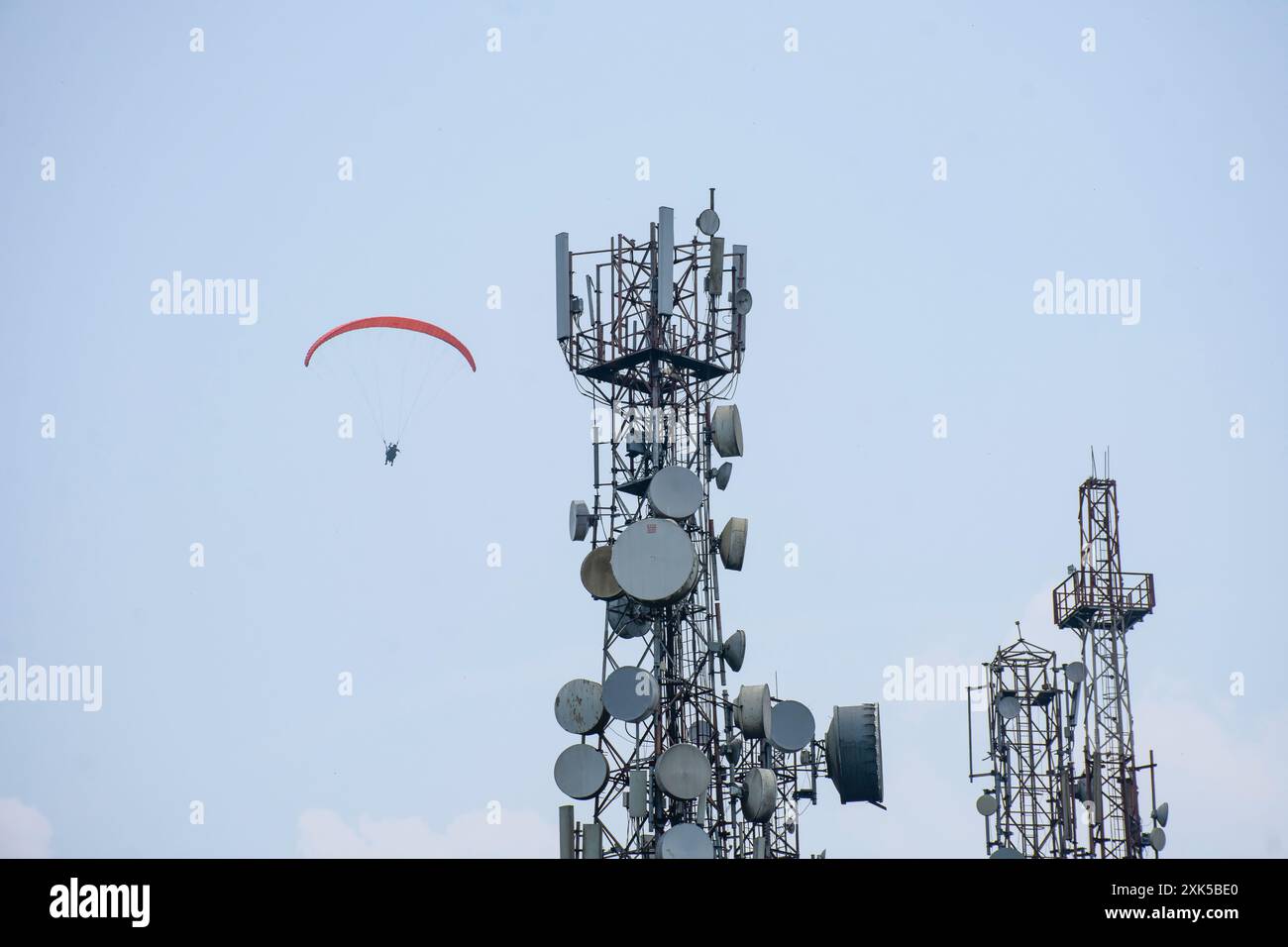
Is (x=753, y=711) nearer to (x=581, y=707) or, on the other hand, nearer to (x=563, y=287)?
(x=581, y=707)

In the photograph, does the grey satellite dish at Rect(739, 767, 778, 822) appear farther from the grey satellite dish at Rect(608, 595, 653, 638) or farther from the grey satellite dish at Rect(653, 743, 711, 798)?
the grey satellite dish at Rect(608, 595, 653, 638)

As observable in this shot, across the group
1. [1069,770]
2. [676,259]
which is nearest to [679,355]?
[676,259]

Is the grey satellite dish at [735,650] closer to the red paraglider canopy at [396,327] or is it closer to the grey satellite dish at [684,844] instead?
the grey satellite dish at [684,844]

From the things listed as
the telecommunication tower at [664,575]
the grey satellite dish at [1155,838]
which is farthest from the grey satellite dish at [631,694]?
the grey satellite dish at [1155,838]

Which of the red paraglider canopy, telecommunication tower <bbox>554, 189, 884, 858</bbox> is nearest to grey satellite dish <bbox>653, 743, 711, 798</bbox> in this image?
telecommunication tower <bbox>554, 189, 884, 858</bbox>

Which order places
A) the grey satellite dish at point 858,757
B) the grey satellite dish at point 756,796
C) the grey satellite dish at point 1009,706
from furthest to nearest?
the grey satellite dish at point 1009,706, the grey satellite dish at point 858,757, the grey satellite dish at point 756,796

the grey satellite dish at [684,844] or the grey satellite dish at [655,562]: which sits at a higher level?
the grey satellite dish at [655,562]

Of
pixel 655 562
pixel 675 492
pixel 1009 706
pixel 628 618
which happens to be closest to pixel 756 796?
pixel 628 618
